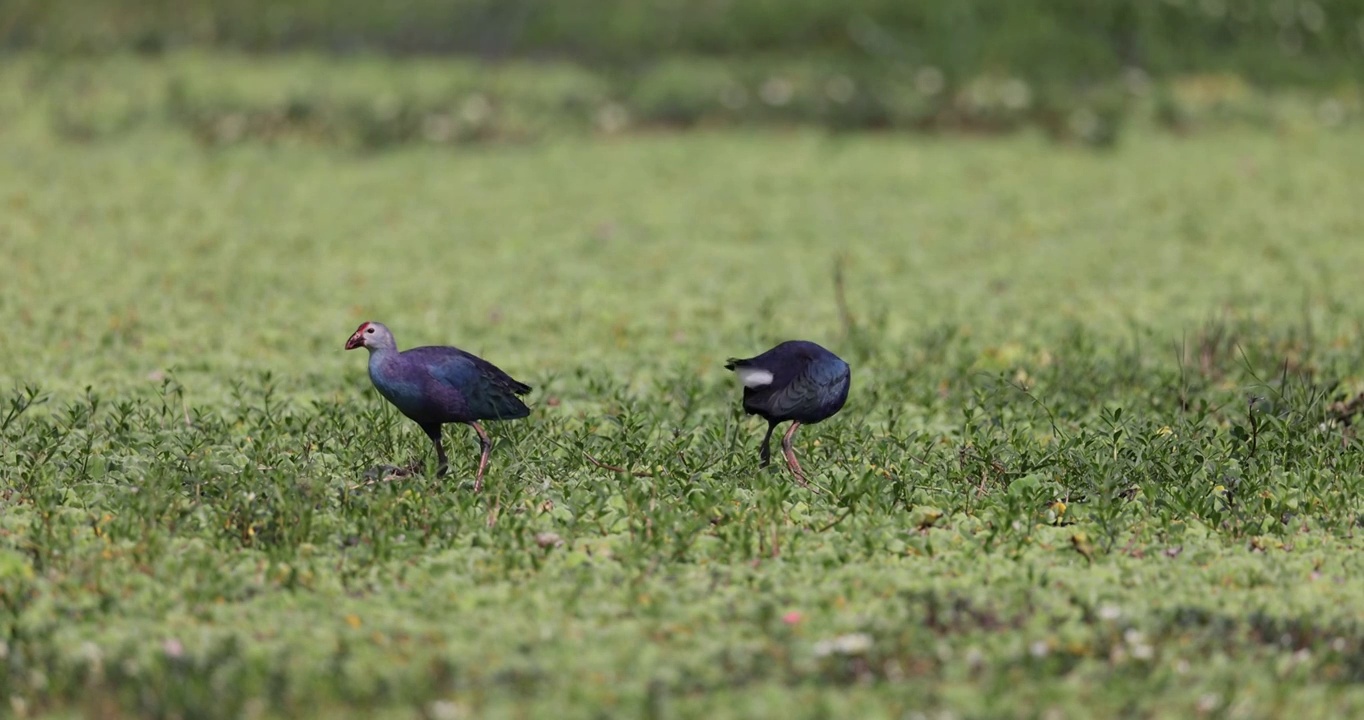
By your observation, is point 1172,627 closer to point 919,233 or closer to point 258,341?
point 258,341

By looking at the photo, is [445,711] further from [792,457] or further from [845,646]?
[792,457]

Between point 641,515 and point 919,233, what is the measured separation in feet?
20.8

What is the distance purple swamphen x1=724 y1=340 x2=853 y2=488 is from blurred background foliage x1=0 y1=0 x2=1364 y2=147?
28.1 ft

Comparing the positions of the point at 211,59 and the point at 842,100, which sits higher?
the point at 211,59

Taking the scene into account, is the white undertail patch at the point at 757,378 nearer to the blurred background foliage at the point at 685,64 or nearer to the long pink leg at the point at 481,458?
the long pink leg at the point at 481,458

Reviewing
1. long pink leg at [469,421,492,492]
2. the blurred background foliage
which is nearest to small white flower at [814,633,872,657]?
long pink leg at [469,421,492,492]

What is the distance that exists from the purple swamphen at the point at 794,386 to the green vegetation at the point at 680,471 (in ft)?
0.79

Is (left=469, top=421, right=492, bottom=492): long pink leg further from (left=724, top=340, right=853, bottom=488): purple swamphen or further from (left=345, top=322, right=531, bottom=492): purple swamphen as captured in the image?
(left=724, top=340, right=853, bottom=488): purple swamphen

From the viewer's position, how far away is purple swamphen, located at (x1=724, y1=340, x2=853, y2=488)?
5.97m

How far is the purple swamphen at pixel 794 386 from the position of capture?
19.6ft

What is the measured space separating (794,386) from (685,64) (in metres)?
10.8

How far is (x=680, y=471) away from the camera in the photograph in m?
6.13

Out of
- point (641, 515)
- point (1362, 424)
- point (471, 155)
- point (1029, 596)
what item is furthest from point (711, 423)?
point (471, 155)

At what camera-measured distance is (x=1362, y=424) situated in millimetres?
6988
